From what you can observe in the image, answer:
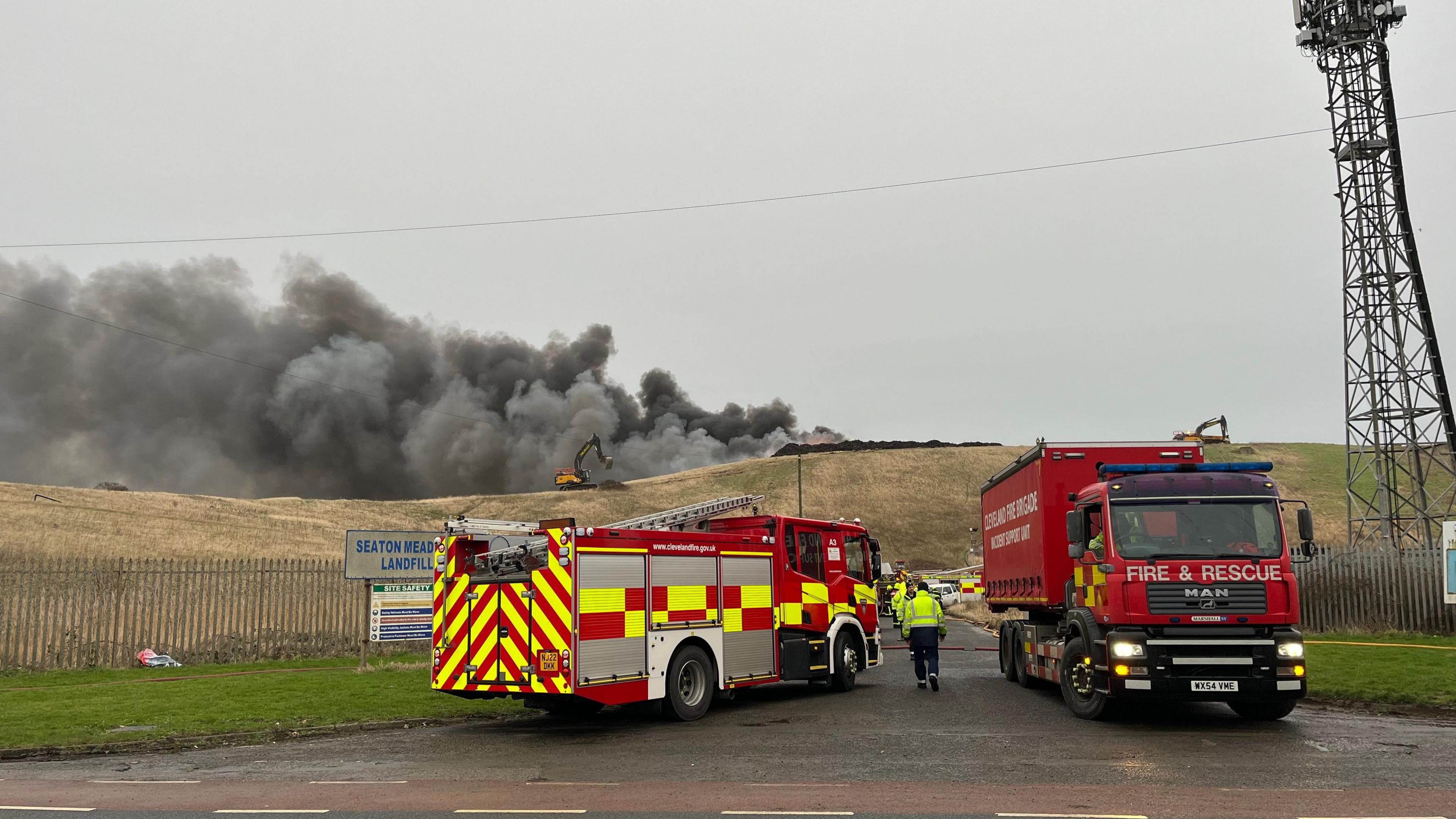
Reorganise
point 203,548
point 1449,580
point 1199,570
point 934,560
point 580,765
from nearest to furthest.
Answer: point 580,765 → point 1199,570 → point 1449,580 → point 203,548 → point 934,560

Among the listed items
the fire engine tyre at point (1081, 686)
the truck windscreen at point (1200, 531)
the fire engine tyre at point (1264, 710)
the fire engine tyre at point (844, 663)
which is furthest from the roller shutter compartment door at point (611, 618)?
the fire engine tyre at point (1264, 710)

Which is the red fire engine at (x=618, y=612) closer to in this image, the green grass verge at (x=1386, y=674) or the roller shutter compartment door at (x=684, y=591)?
the roller shutter compartment door at (x=684, y=591)

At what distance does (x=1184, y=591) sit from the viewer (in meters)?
11.3

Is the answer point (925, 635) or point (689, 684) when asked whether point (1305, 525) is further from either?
point (689, 684)

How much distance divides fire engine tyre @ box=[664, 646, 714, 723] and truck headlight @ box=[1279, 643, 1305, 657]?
6522 mm

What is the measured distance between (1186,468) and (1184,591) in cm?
162

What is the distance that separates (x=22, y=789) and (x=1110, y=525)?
10.7 m

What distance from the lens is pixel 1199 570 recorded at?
11328 mm

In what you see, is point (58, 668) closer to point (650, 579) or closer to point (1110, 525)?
point (650, 579)

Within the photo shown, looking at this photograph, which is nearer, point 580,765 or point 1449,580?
point 580,765

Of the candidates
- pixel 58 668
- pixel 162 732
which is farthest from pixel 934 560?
pixel 162 732

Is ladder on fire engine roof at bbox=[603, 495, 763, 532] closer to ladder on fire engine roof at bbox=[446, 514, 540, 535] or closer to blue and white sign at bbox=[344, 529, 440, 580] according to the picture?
ladder on fire engine roof at bbox=[446, 514, 540, 535]

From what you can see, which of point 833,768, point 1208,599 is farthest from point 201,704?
point 1208,599

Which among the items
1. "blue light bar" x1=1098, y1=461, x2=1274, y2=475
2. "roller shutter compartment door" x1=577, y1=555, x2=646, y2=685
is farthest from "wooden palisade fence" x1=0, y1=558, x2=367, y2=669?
"blue light bar" x1=1098, y1=461, x2=1274, y2=475
